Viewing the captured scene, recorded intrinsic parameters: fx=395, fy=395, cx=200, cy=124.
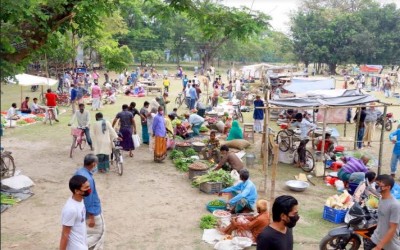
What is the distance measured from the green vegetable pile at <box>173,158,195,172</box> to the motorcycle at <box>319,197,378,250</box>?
217 inches

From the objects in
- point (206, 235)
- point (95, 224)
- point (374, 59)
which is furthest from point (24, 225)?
point (374, 59)

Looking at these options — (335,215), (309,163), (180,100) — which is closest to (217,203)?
(335,215)

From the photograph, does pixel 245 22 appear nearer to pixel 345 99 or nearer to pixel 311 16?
pixel 345 99

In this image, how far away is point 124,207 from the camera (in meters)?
8.44

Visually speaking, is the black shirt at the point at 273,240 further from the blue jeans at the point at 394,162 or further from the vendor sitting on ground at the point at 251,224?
the blue jeans at the point at 394,162

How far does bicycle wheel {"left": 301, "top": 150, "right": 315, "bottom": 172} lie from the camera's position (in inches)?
464

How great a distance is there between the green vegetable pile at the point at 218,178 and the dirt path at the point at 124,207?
1.11ft

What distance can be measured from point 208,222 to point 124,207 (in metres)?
1.98

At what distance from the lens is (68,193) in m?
9.10

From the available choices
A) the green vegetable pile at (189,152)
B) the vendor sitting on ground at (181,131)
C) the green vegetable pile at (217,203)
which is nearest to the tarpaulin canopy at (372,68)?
the vendor sitting on ground at (181,131)

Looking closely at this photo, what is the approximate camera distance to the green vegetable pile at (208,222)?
294 inches

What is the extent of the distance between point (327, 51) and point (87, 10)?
Answer: 1774 inches

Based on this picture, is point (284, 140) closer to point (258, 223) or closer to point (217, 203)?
point (217, 203)

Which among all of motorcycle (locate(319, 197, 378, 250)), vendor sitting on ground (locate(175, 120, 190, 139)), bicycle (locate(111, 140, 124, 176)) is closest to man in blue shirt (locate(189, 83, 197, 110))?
vendor sitting on ground (locate(175, 120, 190, 139))
